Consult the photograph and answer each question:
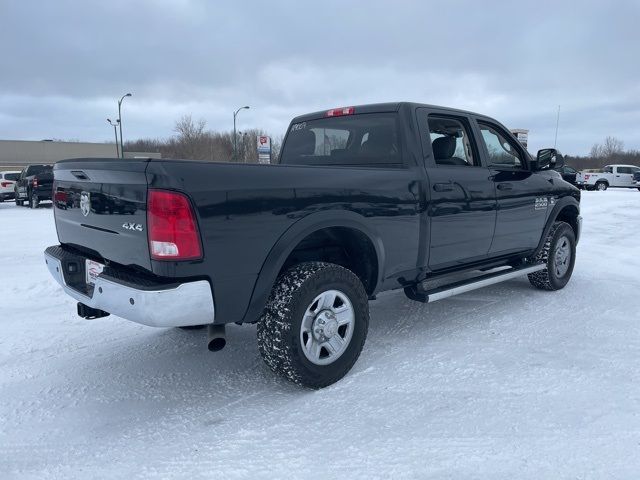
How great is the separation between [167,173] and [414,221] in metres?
1.92

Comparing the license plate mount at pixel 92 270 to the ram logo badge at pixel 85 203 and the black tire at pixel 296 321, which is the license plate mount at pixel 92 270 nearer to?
the ram logo badge at pixel 85 203

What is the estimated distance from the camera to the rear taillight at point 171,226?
99.5 inches

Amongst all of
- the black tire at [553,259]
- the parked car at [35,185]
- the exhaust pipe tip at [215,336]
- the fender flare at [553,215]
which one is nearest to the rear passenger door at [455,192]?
the fender flare at [553,215]

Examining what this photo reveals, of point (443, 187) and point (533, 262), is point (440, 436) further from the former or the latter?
point (533, 262)

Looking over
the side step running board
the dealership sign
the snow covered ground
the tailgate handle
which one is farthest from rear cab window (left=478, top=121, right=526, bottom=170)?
the dealership sign

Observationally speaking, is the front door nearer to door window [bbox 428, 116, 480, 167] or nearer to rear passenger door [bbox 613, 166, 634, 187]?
rear passenger door [bbox 613, 166, 634, 187]

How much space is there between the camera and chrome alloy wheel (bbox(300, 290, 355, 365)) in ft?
10.3

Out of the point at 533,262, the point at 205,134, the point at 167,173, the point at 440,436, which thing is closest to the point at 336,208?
the point at 167,173

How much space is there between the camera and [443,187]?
3.93 meters

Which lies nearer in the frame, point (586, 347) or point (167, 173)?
point (167, 173)

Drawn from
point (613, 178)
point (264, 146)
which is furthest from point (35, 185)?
point (613, 178)

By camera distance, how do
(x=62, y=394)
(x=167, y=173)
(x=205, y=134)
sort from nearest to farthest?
(x=167, y=173), (x=62, y=394), (x=205, y=134)

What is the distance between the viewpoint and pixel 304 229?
303 centimetres

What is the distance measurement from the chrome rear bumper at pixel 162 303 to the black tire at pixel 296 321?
0.43 m
